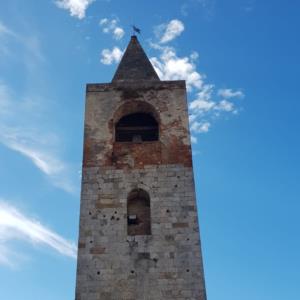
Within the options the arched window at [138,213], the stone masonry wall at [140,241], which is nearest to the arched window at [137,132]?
the stone masonry wall at [140,241]

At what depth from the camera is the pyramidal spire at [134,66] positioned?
16.1 m

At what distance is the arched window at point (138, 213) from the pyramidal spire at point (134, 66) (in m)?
4.52

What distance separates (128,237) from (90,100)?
16.3 ft

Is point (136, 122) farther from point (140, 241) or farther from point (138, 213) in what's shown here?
point (140, 241)

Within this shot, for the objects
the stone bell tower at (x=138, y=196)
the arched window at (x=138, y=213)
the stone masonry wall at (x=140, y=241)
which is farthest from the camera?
the arched window at (x=138, y=213)

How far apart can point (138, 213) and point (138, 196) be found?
53 cm

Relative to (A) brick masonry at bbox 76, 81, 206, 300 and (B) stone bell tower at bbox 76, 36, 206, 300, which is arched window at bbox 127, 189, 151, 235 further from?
(A) brick masonry at bbox 76, 81, 206, 300

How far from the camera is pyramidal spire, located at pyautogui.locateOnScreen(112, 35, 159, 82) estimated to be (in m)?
16.1

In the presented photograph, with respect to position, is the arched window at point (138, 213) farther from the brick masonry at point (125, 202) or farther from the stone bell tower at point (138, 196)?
the brick masonry at point (125, 202)

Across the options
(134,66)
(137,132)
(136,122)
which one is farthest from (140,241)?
(134,66)

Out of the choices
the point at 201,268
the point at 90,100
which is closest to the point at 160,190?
the point at 201,268

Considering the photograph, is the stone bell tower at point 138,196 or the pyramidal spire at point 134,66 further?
the pyramidal spire at point 134,66

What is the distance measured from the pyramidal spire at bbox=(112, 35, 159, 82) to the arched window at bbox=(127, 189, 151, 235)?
4523mm

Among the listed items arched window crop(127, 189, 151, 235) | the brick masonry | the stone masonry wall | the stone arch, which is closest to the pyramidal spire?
the brick masonry
